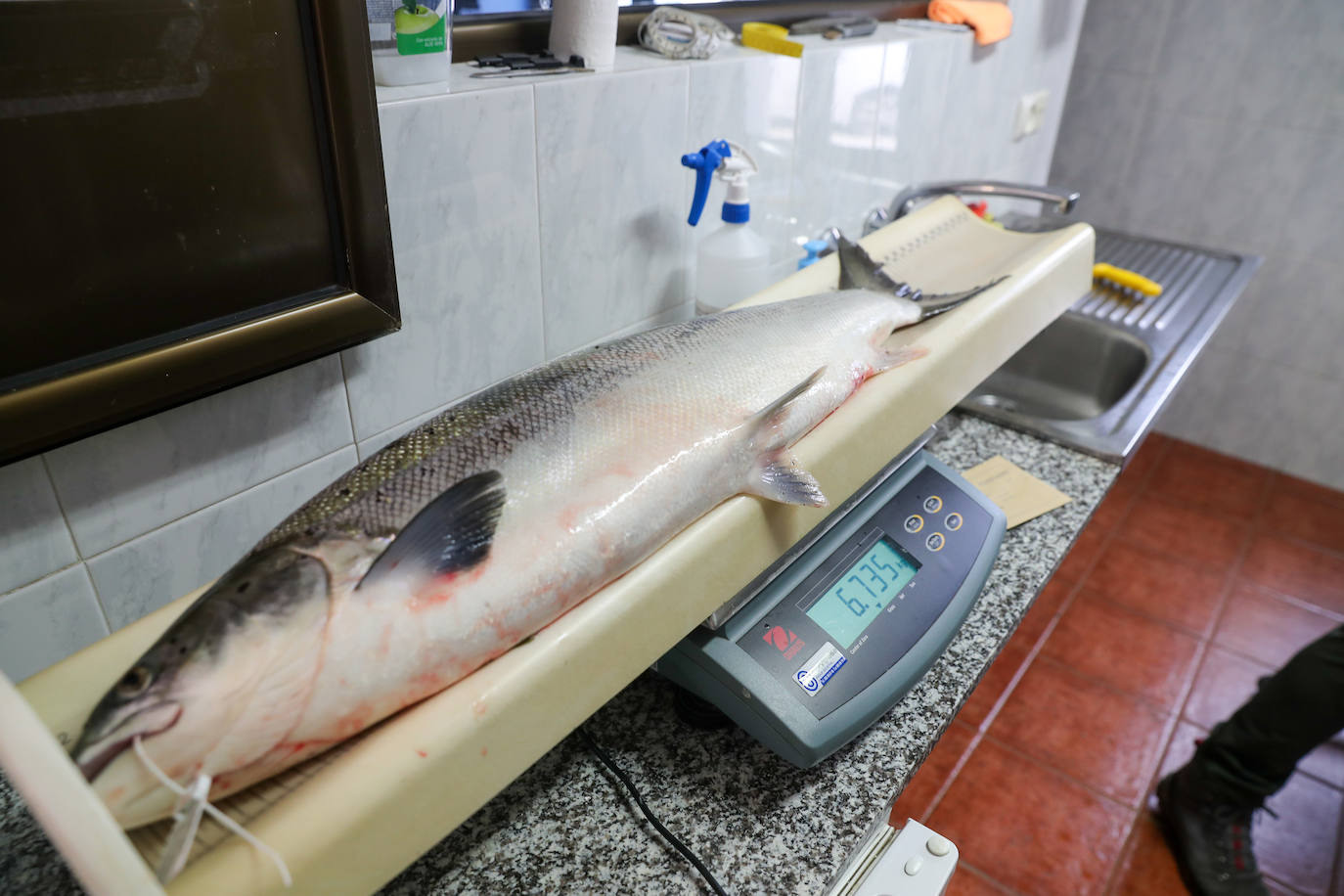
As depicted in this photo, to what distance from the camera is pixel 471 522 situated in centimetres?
55

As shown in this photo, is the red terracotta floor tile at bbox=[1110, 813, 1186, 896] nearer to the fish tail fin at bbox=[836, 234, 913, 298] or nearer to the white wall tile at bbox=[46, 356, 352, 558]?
the fish tail fin at bbox=[836, 234, 913, 298]

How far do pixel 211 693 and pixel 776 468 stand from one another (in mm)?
424

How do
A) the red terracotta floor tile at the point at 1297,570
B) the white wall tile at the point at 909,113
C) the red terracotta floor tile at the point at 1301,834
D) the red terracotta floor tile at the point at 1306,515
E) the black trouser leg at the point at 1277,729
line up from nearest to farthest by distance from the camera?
the white wall tile at the point at 909,113, the black trouser leg at the point at 1277,729, the red terracotta floor tile at the point at 1301,834, the red terracotta floor tile at the point at 1297,570, the red terracotta floor tile at the point at 1306,515

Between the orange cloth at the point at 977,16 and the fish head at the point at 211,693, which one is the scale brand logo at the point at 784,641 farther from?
the orange cloth at the point at 977,16

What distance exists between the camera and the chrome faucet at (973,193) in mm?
1470

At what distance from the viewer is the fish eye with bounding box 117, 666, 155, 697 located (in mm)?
453

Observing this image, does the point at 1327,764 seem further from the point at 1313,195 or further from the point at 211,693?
the point at 211,693

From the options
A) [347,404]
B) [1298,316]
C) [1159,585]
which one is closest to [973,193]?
[347,404]

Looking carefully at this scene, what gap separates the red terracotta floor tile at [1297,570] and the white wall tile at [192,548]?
260 centimetres

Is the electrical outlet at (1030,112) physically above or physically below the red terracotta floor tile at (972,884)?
above

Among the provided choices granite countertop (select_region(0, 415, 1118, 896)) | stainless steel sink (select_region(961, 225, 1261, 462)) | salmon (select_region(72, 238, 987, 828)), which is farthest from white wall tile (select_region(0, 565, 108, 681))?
stainless steel sink (select_region(961, 225, 1261, 462))

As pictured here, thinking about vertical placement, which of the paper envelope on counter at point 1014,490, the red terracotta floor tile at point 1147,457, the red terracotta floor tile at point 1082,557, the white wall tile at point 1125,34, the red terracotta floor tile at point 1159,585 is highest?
the white wall tile at point 1125,34

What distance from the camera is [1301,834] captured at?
5.84ft

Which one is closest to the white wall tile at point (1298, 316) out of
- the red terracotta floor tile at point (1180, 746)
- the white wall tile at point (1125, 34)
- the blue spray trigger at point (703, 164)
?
the white wall tile at point (1125, 34)
